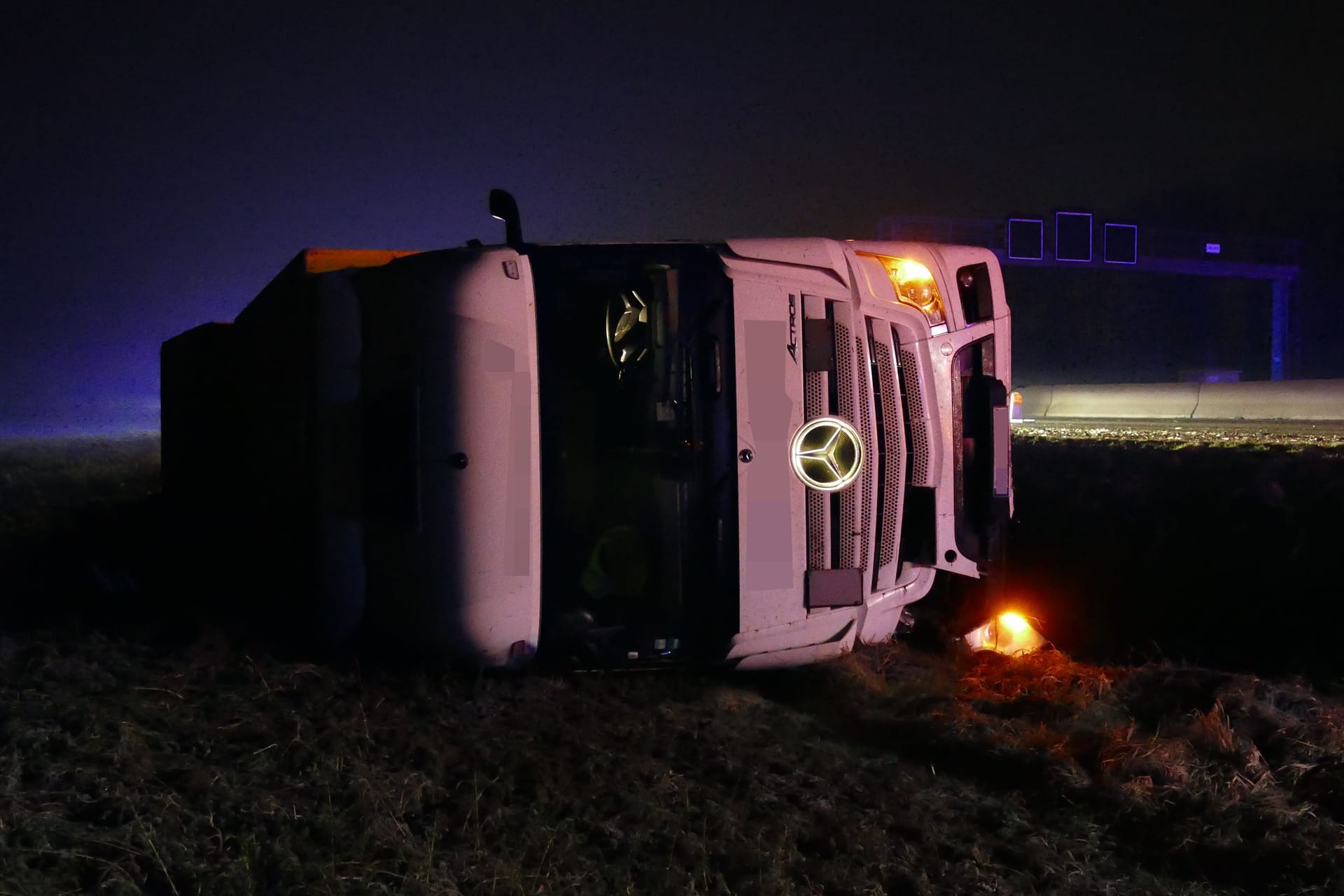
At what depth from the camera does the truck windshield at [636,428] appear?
14.4ft

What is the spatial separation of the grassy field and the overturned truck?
339 millimetres

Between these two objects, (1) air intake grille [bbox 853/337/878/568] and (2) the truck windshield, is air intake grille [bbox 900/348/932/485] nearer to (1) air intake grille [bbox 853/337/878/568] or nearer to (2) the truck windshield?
(1) air intake grille [bbox 853/337/878/568]

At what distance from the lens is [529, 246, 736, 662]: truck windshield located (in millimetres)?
4395

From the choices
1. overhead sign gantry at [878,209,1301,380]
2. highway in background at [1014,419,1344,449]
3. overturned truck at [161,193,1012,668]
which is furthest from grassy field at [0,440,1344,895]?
overhead sign gantry at [878,209,1301,380]

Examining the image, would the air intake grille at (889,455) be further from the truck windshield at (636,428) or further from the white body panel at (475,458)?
the white body panel at (475,458)

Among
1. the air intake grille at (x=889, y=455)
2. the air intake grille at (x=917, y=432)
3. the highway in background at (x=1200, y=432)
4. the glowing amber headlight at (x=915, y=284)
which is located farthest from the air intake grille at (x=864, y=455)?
the highway in background at (x=1200, y=432)

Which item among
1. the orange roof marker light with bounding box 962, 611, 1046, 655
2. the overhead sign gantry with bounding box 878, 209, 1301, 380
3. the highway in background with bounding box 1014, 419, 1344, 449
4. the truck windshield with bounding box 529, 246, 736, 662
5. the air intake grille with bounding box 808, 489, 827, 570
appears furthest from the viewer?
the overhead sign gantry with bounding box 878, 209, 1301, 380

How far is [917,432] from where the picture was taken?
4809 mm

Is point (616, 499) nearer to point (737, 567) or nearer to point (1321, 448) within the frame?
point (737, 567)

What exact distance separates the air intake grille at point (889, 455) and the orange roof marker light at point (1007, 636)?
4.45 ft

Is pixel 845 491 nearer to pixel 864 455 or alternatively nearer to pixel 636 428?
pixel 864 455

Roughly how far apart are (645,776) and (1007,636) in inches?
127

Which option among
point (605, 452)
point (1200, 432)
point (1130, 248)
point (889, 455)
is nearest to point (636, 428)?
point (605, 452)

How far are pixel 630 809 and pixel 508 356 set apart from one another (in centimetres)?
190
